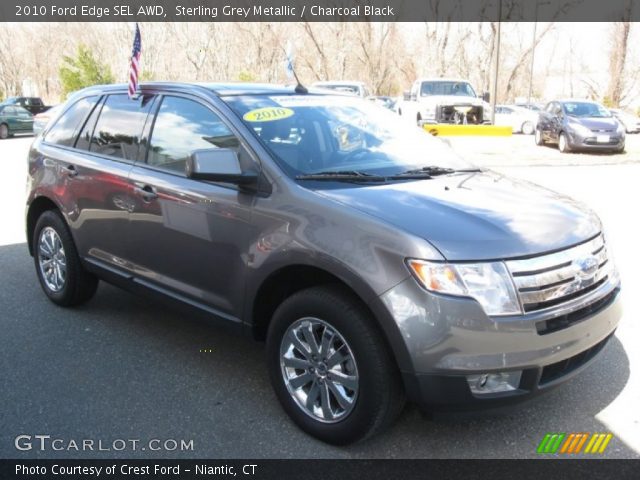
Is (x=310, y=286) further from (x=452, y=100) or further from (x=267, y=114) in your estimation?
(x=452, y=100)

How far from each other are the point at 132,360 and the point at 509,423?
7.88 feet

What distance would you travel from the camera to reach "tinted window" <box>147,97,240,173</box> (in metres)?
3.74

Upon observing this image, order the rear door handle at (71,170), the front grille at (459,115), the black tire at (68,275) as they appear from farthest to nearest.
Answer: the front grille at (459,115), the black tire at (68,275), the rear door handle at (71,170)

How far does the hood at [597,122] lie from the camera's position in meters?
17.8

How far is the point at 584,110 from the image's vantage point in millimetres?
19094

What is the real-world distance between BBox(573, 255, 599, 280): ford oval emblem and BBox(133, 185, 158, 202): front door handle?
248 centimetres

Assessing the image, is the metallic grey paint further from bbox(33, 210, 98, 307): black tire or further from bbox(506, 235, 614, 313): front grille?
bbox(33, 210, 98, 307): black tire

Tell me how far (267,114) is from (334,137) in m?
0.44

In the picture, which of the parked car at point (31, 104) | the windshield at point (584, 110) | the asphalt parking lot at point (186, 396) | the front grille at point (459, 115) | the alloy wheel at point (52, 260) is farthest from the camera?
the parked car at point (31, 104)

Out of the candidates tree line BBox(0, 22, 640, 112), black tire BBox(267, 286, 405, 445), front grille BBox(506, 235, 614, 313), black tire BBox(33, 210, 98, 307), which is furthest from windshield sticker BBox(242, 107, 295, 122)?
tree line BBox(0, 22, 640, 112)

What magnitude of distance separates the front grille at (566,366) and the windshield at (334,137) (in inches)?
54.8

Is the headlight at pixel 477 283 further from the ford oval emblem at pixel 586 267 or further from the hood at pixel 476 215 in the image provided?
the ford oval emblem at pixel 586 267

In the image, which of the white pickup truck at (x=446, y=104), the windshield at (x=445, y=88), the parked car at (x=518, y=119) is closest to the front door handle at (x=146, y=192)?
the white pickup truck at (x=446, y=104)

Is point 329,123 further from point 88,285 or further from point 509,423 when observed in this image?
point 88,285
